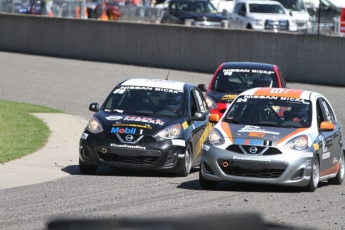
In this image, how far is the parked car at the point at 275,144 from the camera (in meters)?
10.7

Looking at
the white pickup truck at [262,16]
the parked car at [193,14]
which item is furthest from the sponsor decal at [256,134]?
the parked car at [193,14]

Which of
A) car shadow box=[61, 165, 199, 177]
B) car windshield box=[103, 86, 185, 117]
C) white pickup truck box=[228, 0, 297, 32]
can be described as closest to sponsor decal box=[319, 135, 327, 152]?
car shadow box=[61, 165, 199, 177]

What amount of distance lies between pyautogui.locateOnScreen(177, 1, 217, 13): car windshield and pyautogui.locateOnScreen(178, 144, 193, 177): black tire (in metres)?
23.5

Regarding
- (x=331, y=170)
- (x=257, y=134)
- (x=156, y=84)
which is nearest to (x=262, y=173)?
(x=257, y=134)

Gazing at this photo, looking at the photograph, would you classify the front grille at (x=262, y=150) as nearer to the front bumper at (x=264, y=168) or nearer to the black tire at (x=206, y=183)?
the front bumper at (x=264, y=168)

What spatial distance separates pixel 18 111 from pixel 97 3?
719 inches

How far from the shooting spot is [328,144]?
11.6 m

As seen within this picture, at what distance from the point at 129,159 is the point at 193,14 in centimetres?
2370

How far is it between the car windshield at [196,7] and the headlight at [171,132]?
23.7 metres

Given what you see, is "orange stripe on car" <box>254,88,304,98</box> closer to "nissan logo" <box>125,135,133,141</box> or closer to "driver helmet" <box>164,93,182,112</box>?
"driver helmet" <box>164,93,182,112</box>

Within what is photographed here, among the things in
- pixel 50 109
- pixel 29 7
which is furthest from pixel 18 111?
pixel 29 7

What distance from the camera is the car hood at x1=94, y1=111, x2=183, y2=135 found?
484 inches

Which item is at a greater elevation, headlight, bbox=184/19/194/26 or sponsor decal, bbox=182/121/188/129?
sponsor decal, bbox=182/121/188/129

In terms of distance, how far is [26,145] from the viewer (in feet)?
49.6
